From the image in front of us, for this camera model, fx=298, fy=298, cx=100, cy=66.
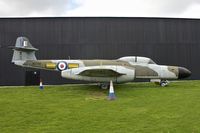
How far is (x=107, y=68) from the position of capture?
1712cm

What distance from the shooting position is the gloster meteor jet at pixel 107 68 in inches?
687

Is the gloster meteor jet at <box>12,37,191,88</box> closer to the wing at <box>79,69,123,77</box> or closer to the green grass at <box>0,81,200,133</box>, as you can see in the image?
the wing at <box>79,69,123,77</box>

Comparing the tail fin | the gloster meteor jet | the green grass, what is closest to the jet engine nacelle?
the gloster meteor jet

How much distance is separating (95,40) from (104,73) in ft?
21.8

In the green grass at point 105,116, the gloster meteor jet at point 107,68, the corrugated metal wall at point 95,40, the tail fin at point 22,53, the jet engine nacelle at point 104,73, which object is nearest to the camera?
the green grass at point 105,116

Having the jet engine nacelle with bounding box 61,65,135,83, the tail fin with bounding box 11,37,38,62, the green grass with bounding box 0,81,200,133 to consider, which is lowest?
the green grass with bounding box 0,81,200,133

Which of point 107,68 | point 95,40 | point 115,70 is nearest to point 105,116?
point 107,68

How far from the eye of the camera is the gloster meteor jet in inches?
687

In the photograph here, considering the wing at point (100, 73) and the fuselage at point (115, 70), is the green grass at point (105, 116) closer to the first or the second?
the wing at point (100, 73)

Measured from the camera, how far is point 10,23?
2336 centimetres

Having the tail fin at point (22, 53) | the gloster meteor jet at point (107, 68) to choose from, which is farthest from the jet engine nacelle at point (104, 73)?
the tail fin at point (22, 53)

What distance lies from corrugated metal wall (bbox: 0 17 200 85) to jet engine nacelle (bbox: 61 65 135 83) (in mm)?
5989

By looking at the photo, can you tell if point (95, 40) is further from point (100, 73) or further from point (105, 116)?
point (105, 116)

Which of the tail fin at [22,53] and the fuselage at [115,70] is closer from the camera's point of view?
the fuselage at [115,70]
